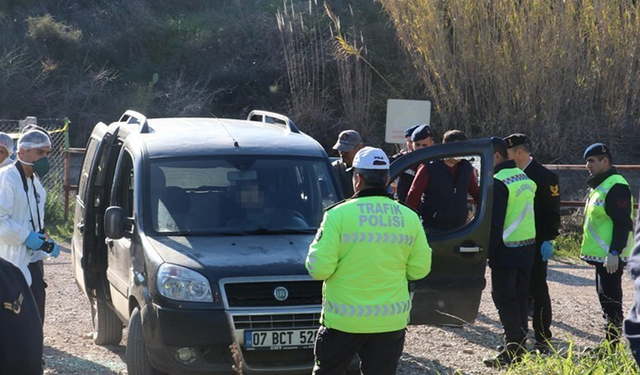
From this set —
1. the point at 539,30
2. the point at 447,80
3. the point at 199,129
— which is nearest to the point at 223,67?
the point at 447,80

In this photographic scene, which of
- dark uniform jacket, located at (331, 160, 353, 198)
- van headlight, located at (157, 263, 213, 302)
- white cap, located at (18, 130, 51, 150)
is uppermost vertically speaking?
white cap, located at (18, 130, 51, 150)

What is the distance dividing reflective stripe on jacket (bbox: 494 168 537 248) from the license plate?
6.46 feet

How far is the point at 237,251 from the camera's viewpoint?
621 centimetres

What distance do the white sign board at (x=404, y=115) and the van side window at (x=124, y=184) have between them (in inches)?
273

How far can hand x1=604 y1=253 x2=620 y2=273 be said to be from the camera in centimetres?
715

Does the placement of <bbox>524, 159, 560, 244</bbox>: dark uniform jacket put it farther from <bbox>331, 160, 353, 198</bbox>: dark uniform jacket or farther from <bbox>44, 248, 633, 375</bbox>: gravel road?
<bbox>331, 160, 353, 198</bbox>: dark uniform jacket

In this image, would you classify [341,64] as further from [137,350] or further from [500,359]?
[137,350]

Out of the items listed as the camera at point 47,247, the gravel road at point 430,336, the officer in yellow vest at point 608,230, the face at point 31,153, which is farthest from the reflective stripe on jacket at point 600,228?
the face at point 31,153

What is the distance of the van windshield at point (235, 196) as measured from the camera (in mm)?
6602

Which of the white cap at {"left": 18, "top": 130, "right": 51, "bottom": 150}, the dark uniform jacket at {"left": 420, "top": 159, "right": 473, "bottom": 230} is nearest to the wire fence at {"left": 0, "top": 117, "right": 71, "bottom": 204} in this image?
the white cap at {"left": 18, "top": 130, "right": 51, "bottom": 150}

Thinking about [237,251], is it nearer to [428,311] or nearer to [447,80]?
[428,311]

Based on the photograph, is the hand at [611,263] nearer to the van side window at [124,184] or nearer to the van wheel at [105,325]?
the van side window at [124,184]

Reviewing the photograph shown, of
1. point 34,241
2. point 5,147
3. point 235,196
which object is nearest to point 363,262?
point 235,196

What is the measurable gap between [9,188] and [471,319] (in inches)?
135
